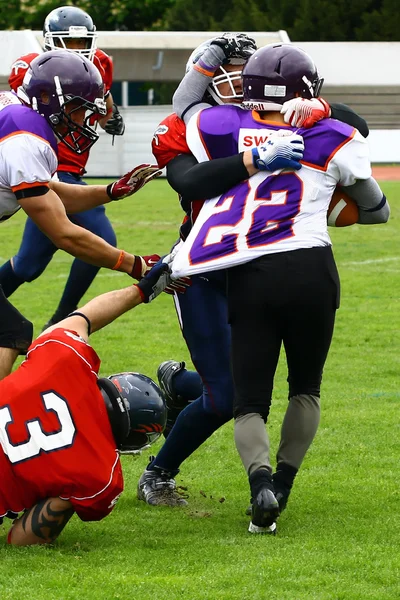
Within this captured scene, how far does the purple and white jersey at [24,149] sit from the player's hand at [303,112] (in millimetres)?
1026

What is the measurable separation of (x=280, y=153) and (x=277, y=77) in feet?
1.05

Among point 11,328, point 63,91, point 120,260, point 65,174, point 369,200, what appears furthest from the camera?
point 65,174

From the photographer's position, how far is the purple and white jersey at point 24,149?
4.21 m

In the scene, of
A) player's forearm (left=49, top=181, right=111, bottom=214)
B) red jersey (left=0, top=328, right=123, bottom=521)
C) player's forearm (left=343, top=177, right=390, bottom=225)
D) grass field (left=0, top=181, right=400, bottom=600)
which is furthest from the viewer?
player's forearm (left=49, top=181, right=111, bottom=214)

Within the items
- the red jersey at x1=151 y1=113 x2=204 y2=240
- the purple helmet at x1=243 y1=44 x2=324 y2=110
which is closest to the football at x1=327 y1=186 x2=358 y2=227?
the purple helmet at x1=243 y1=44 x2=324 y2=110

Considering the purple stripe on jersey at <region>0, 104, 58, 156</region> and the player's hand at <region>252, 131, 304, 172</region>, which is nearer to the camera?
the player's hand at <region>252, 131, 304, 172</region>

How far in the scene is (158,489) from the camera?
4.38 metres

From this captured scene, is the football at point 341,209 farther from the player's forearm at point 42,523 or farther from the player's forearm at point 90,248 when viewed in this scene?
the player's forearm at point 42,523

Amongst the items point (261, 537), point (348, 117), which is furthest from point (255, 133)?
point (261, 537)

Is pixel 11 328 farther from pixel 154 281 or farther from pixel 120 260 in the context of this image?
pixel 154 281

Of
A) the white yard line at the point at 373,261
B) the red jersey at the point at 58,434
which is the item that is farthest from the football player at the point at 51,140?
the white yard line at the point at 373,261

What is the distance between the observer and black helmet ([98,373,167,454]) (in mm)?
3559

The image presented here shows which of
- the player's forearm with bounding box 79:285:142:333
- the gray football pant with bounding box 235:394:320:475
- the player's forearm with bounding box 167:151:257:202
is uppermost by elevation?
the player's forearm with bounding box 167:151:257:202

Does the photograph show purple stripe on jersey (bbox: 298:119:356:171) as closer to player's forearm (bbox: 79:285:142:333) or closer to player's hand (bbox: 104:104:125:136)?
player's forearm (bbox: 79:285:142:333)
